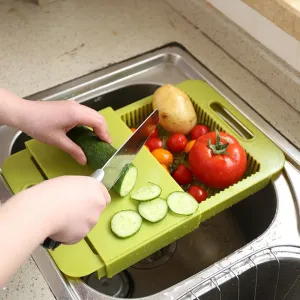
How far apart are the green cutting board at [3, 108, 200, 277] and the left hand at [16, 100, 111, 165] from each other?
0.05 metres

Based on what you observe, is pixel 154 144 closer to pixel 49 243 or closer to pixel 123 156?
pixel 123 156

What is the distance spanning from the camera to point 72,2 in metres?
1.23

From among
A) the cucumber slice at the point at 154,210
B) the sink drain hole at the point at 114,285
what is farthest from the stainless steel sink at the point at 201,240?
the cucumber slice at the point at 154,210

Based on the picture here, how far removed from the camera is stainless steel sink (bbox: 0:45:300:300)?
2.51 feet

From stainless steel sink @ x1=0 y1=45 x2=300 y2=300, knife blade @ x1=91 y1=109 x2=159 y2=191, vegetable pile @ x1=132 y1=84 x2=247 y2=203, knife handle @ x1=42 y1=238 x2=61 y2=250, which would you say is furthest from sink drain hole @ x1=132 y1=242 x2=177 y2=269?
knife handle @ x1=42 y1=238 x2=61 y2=250

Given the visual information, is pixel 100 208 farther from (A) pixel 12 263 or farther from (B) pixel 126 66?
(B) pixel 126 66

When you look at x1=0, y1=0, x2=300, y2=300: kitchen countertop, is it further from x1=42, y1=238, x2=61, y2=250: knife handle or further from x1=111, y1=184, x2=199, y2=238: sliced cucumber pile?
x1=42, y1=238, x2=61, y2=250: knife handle

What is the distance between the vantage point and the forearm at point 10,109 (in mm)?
800

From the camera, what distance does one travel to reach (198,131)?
975 millimetres

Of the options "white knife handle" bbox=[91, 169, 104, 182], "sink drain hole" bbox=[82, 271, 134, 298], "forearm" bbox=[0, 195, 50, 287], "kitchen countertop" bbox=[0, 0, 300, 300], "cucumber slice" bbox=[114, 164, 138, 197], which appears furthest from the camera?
"kitchen countertop" bbox=[0, 0, 300, 300]

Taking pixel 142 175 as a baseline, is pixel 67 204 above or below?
above

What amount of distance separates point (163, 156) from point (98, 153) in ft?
0.48

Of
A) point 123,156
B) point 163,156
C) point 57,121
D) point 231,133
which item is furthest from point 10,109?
point 231,133

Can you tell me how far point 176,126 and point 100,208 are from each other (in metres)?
0.32
